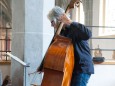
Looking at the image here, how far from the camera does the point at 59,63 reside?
2.12 m

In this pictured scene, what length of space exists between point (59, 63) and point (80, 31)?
0.31m

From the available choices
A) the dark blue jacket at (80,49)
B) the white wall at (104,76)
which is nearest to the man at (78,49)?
the dark blue jacket at (80,49)

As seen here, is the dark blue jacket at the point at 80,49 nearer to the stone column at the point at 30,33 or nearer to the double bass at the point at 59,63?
the double bass at the point at 59,63

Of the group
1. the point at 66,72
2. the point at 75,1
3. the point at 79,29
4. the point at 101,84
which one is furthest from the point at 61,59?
the point at 101,84

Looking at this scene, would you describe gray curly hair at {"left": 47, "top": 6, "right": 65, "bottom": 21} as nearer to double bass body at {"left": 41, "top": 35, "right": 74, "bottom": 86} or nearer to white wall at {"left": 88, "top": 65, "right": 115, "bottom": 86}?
double bass body at {"left": 41, "top": 35, "right": 74, "bottom": 86}

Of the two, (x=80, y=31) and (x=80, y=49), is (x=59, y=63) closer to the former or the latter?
(x=80, y=49)

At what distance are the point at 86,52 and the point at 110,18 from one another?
596 centimetres

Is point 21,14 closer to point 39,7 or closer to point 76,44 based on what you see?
point 39,7

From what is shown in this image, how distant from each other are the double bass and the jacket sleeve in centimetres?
10

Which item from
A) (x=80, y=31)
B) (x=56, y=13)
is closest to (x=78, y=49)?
(x=80, y=31)

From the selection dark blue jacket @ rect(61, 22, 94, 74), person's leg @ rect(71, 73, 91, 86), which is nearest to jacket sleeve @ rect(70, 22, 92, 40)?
dark blue jacket @ rect(61, 22, 94, 74)

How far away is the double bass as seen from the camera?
210 centimetres

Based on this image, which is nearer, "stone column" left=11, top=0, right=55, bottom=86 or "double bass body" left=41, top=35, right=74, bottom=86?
"double bass body" left=41, top=35, right=74, bottom=86

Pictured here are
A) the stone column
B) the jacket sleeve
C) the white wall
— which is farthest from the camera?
the white wall
